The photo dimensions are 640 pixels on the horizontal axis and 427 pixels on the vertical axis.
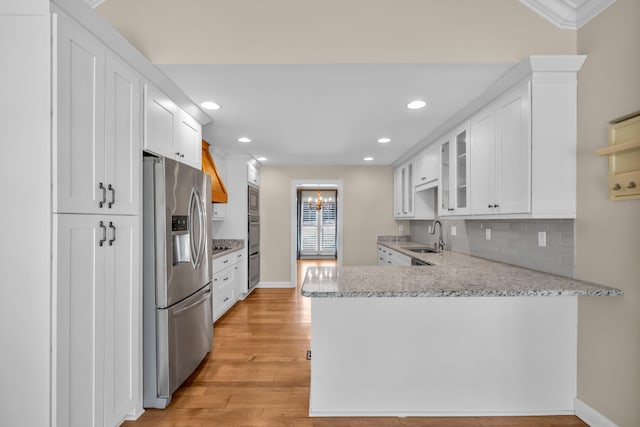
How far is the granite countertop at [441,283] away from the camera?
68.9 inches

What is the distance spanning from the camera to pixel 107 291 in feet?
5.76

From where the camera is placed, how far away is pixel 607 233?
1819 millimetres

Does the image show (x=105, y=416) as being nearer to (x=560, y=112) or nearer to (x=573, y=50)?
(x=560, y=112)

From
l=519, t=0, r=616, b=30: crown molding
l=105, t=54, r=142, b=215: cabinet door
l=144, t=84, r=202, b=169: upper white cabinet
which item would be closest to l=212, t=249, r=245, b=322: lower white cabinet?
l=144, t=84, r=202, b=169: upper white cabinet

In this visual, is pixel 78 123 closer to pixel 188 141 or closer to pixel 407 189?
pixel 188 141

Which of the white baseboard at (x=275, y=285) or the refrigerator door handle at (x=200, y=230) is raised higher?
the refrigerator door handle at (x=200, y=230)

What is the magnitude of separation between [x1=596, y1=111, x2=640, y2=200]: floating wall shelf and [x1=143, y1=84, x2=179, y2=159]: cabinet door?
8.95 ft

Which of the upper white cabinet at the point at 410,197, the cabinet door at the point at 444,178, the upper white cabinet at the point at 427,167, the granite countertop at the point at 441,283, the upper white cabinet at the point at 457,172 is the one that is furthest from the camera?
the upper white cabinet at the point at 410,197

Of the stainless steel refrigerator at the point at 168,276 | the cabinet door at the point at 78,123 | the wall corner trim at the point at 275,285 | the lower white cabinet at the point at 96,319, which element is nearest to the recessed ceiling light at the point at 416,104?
the stainless steel refrigerator at the point at 168,276

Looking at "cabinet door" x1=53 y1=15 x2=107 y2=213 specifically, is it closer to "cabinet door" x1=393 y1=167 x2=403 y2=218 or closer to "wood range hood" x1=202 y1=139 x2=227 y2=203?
"wood range hood" x1=202 y1=139 x2=227 y2=203

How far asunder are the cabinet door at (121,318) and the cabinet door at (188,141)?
812mm

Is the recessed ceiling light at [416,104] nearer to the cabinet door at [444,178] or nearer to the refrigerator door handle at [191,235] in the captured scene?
the cabinet door at [444,178]

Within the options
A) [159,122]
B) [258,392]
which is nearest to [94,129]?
[159,122]

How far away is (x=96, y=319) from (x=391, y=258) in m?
3.82
